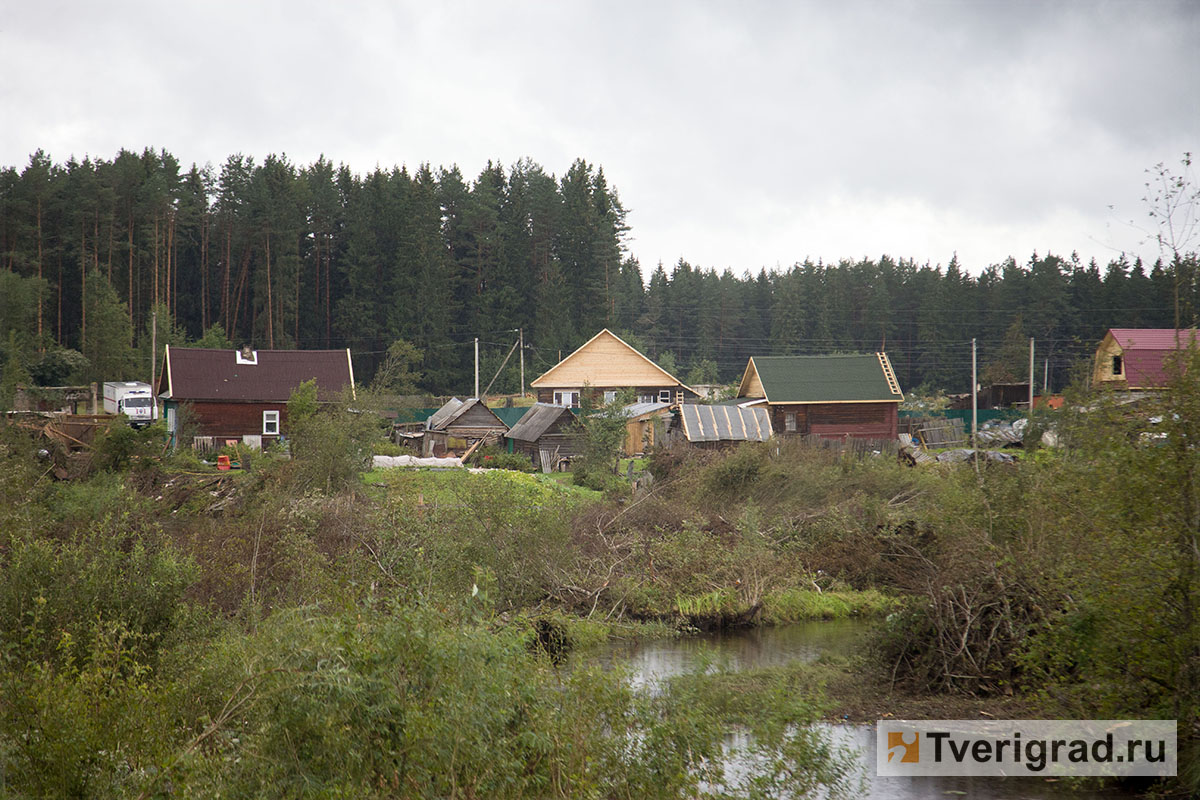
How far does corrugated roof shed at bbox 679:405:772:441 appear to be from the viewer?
3425 cm

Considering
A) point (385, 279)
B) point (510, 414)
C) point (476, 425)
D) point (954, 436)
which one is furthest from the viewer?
point (385, 279)

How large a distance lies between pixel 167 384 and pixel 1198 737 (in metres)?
39.8

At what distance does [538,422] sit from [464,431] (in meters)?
4.30

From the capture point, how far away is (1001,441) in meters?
36.7

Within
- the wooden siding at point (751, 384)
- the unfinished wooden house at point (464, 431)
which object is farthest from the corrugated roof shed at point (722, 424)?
the wooden siding at point (751, 384)

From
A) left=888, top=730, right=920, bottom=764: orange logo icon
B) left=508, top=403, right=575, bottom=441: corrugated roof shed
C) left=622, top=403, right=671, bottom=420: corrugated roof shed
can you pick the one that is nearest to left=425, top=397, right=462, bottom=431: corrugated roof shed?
left=508, top=403, right=575, bottom=441: corrugated roof shed

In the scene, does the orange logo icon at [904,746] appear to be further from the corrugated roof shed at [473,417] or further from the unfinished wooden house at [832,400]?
the unfinished wooden house at [832,400]

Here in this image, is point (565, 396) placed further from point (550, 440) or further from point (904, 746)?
point (904, 746)

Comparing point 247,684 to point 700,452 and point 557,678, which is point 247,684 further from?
point 700,452

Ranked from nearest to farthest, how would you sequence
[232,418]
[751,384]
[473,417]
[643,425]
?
[232,418] < [473,417] < [643,425] < [751,384]

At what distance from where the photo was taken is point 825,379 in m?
46.1


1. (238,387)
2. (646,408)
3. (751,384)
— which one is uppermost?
(751,384)

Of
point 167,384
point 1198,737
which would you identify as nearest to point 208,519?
point 1198,737

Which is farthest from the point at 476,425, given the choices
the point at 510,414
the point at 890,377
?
the point at 890,377
